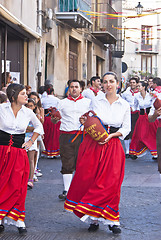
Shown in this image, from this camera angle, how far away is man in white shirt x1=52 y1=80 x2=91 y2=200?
8.12 metres

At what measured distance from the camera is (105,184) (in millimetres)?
6020

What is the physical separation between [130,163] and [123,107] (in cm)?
623

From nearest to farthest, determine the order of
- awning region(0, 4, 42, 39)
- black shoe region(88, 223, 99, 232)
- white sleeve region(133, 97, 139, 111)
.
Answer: black shoe region(88, 223, 99, 232) < awning region(0, 4, 42, 39) < white sleeve region(133, 97, 139, 111)

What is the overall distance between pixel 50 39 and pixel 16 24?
416 cm

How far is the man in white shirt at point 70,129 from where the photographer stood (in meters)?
8.12

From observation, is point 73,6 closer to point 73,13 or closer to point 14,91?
point 73,13

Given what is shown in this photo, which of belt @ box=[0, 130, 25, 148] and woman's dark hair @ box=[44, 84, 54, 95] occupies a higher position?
woman's dark hair @ box=[44, 84, 54, 95]

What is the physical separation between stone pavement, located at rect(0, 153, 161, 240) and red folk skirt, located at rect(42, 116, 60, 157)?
10.4ft

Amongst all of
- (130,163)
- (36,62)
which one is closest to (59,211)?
(130,163)

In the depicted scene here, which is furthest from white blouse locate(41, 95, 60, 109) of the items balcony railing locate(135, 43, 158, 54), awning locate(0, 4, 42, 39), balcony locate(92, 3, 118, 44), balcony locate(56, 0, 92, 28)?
balcony railing locate(135, 43, 158, 54)

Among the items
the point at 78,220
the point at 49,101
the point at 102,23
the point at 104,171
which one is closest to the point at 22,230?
the point at 78,220

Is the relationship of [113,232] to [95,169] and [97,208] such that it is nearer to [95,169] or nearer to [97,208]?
[97,208]

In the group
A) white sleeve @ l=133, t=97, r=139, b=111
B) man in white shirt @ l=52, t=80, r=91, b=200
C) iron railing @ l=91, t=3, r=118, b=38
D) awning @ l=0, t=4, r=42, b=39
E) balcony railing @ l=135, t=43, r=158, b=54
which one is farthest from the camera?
balcony railing @ l=135, t=43, r=158, b=54

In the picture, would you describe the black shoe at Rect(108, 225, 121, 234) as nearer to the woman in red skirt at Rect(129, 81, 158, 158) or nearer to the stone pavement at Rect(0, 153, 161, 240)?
the stone pavement at Rect(0, 153, 161, 240)
